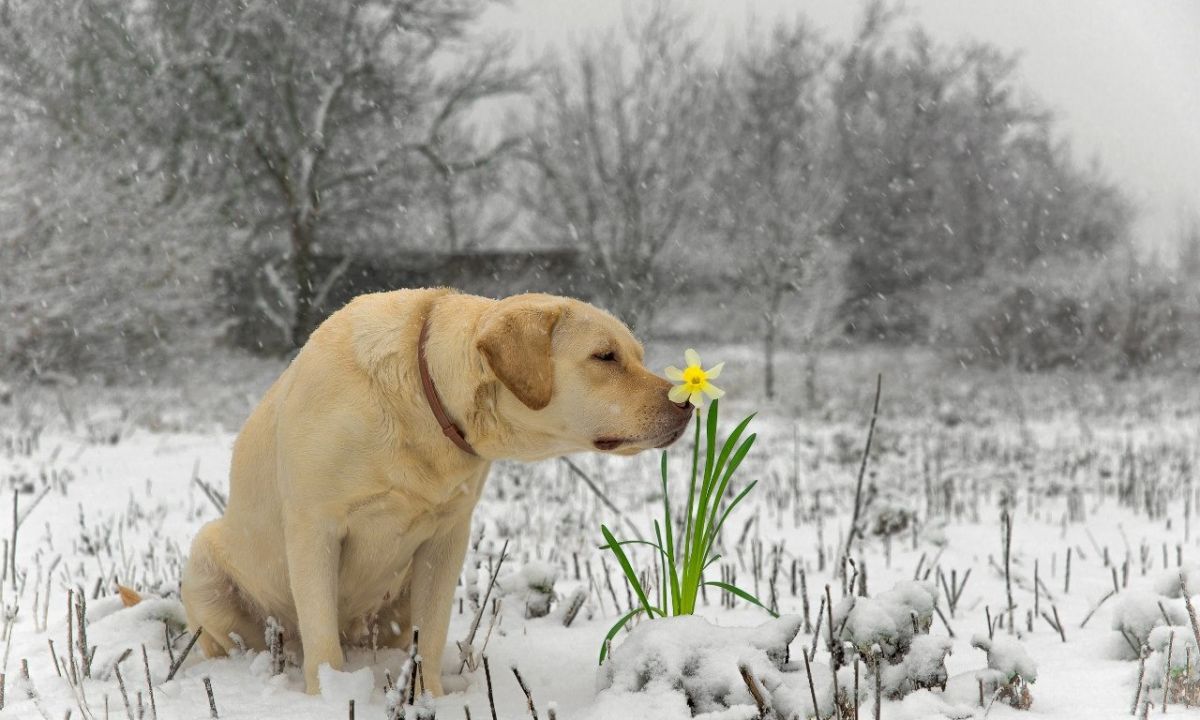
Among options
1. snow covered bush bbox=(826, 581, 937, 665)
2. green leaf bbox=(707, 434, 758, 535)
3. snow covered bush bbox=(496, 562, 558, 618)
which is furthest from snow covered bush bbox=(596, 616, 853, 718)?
snow covered bush bbox=(496, 562, 558, 618)

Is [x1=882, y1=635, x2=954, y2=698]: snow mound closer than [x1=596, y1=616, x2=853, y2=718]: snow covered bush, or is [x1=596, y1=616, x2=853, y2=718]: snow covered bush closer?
[x1=596, y1=616, x2=853, y2=718]: snow covered bush

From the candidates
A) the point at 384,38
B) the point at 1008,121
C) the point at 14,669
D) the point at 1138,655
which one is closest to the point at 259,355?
the point at 384,38

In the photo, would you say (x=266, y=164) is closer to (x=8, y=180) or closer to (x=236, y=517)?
(x=8, y=180)

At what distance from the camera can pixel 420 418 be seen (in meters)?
2.53

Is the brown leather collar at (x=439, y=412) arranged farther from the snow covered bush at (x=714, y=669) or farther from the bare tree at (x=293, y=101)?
the bare tree at (x=293, y=101)

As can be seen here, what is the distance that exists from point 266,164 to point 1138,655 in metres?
17.5

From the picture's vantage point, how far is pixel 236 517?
117 inches

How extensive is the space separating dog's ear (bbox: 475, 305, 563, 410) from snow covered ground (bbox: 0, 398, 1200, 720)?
68 centimetres

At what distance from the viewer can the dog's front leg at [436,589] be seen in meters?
2.84

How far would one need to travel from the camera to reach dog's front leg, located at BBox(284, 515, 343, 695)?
8.48ft

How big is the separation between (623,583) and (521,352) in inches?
92.0

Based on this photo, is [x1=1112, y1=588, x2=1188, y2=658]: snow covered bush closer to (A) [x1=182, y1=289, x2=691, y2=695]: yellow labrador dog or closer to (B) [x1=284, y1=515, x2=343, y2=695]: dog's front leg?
(A) [x1=182, y1=289, x2=691, y2=695]: yellow labrador dog

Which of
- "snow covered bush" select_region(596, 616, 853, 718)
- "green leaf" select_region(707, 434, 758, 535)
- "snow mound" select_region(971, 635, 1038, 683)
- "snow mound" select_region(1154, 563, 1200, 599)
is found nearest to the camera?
"snow covered bush" select_region(596, 616, 853, 718)

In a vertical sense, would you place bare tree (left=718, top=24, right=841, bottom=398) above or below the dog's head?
above
